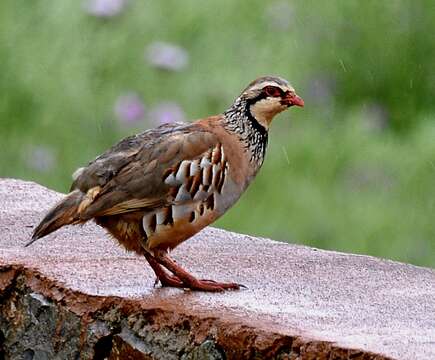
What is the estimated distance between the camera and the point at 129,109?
844 cm

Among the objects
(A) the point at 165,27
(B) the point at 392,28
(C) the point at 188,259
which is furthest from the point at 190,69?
(C) the point at 188,259

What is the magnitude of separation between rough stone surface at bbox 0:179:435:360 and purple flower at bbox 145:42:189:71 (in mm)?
2821

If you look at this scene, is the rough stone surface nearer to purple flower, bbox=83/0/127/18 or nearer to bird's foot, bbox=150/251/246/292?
bird's foot, bbox=150/251/246/292

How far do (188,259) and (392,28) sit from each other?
3.43 m

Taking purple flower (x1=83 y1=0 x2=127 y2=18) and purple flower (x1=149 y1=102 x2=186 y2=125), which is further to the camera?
purple flower (x1=83 y1=0 x2=127 y2=18)

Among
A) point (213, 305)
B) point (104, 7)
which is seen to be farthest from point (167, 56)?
point (213, 305)

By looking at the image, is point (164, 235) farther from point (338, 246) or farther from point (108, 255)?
point (338, 246)

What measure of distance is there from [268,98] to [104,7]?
361cm

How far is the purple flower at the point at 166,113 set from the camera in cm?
830

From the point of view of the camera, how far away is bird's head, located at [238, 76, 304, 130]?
17.8ft

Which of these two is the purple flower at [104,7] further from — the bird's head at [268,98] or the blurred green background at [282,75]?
the bird's head at [268,98]

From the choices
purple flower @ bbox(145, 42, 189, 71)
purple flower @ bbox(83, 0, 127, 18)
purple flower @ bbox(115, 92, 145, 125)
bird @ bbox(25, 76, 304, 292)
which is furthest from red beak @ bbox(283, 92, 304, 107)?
purple flower @ bbox(83, 0, 127, 18)

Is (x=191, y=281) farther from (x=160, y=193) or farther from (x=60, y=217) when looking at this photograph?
(x=60, y=217)

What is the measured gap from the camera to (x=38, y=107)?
8695mm
